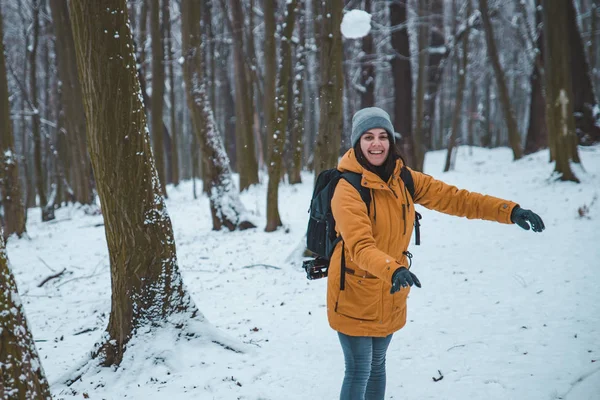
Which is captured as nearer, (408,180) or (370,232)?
(370,232)

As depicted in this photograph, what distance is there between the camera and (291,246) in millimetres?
8047

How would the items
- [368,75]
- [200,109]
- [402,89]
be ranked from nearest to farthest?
[200,109]
[402,89]
[368,75]

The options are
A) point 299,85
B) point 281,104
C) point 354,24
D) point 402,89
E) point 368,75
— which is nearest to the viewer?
point 354,24

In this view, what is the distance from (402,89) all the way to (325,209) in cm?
1242

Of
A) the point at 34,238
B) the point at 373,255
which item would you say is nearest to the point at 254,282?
the point at 373,255

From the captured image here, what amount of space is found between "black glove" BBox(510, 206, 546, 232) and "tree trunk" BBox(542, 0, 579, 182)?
7.65 m

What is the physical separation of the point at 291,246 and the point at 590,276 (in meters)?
4.63

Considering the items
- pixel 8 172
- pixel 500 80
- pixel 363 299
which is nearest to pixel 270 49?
pixel 8 172

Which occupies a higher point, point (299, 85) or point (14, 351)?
point (299, 85)

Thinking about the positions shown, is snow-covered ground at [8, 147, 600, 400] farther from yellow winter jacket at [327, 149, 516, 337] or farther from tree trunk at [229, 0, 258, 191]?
tree trunk at [229, 0, 258, 191]

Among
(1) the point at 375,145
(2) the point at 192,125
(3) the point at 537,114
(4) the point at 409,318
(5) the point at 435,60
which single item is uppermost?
(5) the point at 435,60

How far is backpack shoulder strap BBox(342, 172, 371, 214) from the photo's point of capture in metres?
2.30

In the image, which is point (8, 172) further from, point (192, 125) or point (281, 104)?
point (281, 104)

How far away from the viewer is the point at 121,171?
3586 millimetres
